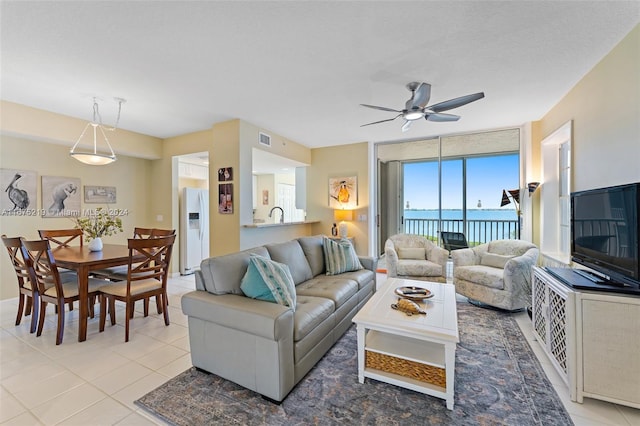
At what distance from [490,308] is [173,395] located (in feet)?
11.8

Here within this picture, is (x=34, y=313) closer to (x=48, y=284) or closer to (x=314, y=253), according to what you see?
(x=48, y=284)

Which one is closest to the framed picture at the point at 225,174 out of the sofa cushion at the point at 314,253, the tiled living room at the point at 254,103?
the tiled living room at the point at 254,103

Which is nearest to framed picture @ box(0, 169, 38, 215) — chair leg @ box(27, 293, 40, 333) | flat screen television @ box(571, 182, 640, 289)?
chair leg @ box(27, 293, 40, 333)

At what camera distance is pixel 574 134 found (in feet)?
9.86

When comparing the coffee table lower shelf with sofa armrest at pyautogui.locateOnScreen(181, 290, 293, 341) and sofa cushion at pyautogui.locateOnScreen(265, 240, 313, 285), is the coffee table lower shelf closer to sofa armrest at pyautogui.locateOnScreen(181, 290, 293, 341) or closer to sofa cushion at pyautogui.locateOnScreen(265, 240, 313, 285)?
sofa armrest at pyautogui.locateOnScreen(181, 290, 293, 341)

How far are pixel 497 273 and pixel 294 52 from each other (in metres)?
3.45

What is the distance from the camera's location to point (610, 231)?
1928 millimetres

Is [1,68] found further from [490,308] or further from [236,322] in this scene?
[490,308]

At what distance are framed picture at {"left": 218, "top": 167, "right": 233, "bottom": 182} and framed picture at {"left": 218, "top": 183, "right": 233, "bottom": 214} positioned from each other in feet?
0.26

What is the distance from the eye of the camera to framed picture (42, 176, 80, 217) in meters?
4.04

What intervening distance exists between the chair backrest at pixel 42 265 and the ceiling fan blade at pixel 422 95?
385 cm

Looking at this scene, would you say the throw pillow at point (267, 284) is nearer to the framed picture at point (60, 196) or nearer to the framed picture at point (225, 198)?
the framed picture at point (225, 198)

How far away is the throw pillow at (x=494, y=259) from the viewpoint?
366cm

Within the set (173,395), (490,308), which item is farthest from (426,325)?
(490,308)
